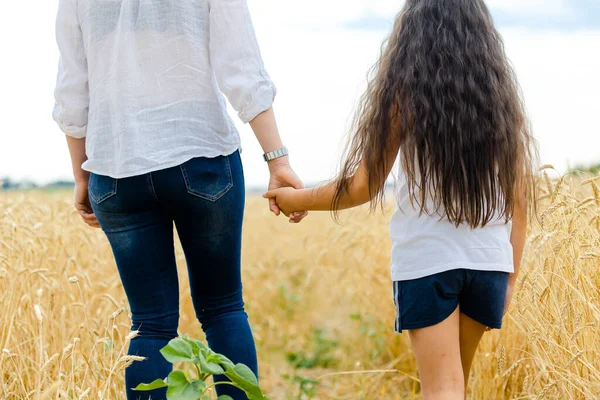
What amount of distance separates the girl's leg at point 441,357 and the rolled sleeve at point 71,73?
45.9 inches

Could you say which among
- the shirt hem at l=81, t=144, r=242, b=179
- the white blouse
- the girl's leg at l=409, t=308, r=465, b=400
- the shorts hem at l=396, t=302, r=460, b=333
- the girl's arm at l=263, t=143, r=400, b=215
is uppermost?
the white blouse

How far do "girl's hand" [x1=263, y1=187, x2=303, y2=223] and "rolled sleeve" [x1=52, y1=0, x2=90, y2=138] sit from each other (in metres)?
0.61

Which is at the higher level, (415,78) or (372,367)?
(415,78)

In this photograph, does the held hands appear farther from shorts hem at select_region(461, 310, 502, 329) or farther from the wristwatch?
shorts hem at select_region(461, 310, 502, 329)

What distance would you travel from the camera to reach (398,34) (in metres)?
1.95

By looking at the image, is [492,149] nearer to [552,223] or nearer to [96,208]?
[552,223]

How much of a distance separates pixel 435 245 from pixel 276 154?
20.8 inches

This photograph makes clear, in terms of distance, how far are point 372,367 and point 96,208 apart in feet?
6.68

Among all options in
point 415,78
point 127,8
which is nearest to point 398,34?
point 415,78

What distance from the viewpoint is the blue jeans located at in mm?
1880

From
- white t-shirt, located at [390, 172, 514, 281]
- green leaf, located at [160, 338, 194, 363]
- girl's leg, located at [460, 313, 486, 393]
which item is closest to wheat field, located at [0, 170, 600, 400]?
green leaf, located at [160, 338, 194, 363]

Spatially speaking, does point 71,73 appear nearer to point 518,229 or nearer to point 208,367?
point 208,367

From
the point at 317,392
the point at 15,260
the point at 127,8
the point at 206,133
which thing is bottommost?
the point at 317,392

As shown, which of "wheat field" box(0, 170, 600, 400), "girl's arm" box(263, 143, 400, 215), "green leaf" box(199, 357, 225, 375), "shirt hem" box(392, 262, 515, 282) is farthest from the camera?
"wheat field" box(0, 170, 600, 400)
